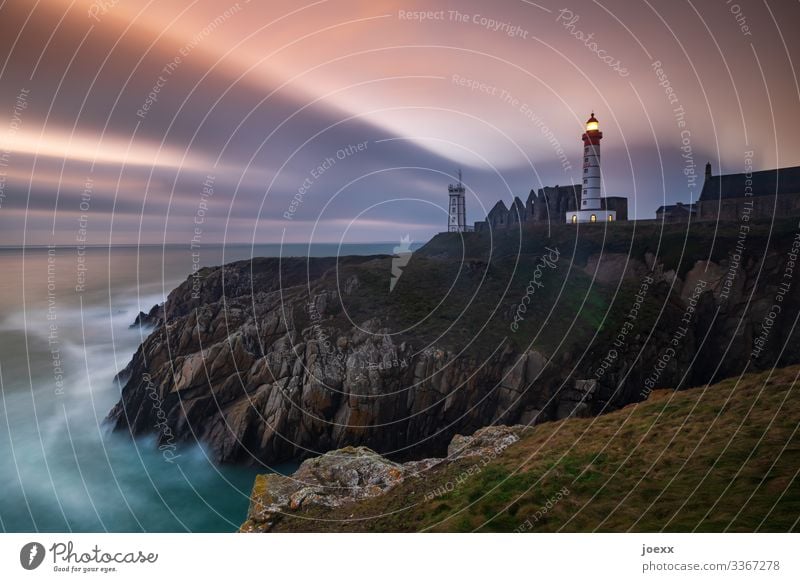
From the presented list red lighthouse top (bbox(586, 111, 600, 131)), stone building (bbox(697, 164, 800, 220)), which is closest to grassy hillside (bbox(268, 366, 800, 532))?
red lighthouse top (bbox(586, 111, 600, 131))

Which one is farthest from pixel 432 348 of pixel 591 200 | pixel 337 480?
pixel 591 200

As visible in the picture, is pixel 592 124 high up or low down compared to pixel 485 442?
up

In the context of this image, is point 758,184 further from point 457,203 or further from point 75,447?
point 75,447

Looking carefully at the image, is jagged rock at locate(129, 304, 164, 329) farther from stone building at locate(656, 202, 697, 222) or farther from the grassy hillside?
stone building at locate(656, 202, 697, 222)

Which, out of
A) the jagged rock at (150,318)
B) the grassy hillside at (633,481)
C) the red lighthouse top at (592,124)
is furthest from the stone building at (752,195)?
the jagged rock at (150,318)
